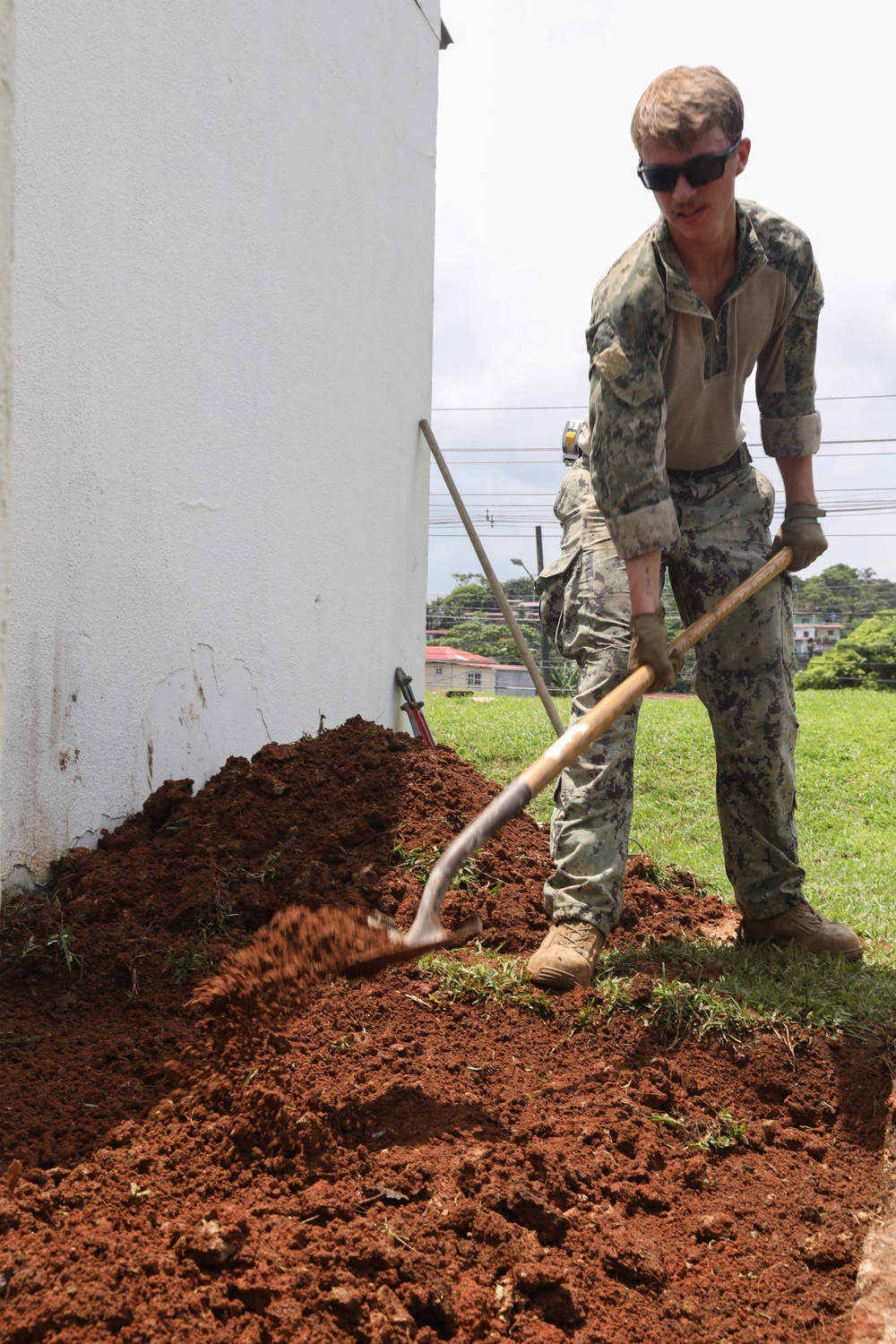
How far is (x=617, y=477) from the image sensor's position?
110 inches

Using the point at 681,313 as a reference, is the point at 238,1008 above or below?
below

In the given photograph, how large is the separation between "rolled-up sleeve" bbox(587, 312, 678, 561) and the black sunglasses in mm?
314

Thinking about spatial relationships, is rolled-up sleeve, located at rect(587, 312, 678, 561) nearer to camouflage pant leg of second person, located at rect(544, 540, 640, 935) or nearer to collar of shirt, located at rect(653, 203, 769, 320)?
collar of shirt, located at rect(653, 203, 769, 320)

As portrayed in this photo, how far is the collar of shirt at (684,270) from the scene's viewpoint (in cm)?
273

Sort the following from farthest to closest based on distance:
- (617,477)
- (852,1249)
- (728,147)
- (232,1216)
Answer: (617,477) → (728,147) → (852,1249) → (232,1216)

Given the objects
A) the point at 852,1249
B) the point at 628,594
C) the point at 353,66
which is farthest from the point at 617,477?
the point at 353,66

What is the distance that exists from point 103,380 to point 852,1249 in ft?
9.55

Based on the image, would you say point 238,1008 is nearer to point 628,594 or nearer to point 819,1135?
point 819,1135

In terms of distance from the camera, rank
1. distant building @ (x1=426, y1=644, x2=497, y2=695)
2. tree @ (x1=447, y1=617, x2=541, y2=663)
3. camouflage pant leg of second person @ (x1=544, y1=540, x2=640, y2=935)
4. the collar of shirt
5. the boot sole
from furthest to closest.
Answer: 1. distant building @ (x1=426, y1=644, x2=497, y2=695)
2. tree @ (x1=447, y1=617, x2=541, y2=663)
3. the boot sole
4. camouflage pant leg of second person @ (x1=544, y1=540, x2=640, y2=935)
5. the collar of shirt

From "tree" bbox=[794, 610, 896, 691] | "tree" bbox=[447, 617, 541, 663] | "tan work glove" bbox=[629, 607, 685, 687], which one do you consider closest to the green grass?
"tan work glove" bbox=[629, 607, 685, 687]

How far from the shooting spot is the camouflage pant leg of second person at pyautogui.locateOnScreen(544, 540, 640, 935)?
286cm

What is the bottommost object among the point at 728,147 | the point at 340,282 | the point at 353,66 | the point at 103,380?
the point at 103,380

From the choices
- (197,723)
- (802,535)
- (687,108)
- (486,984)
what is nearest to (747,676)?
(802,535)

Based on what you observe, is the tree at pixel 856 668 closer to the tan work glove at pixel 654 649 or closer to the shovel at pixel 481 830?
the tan work glove at pixel 654 649
